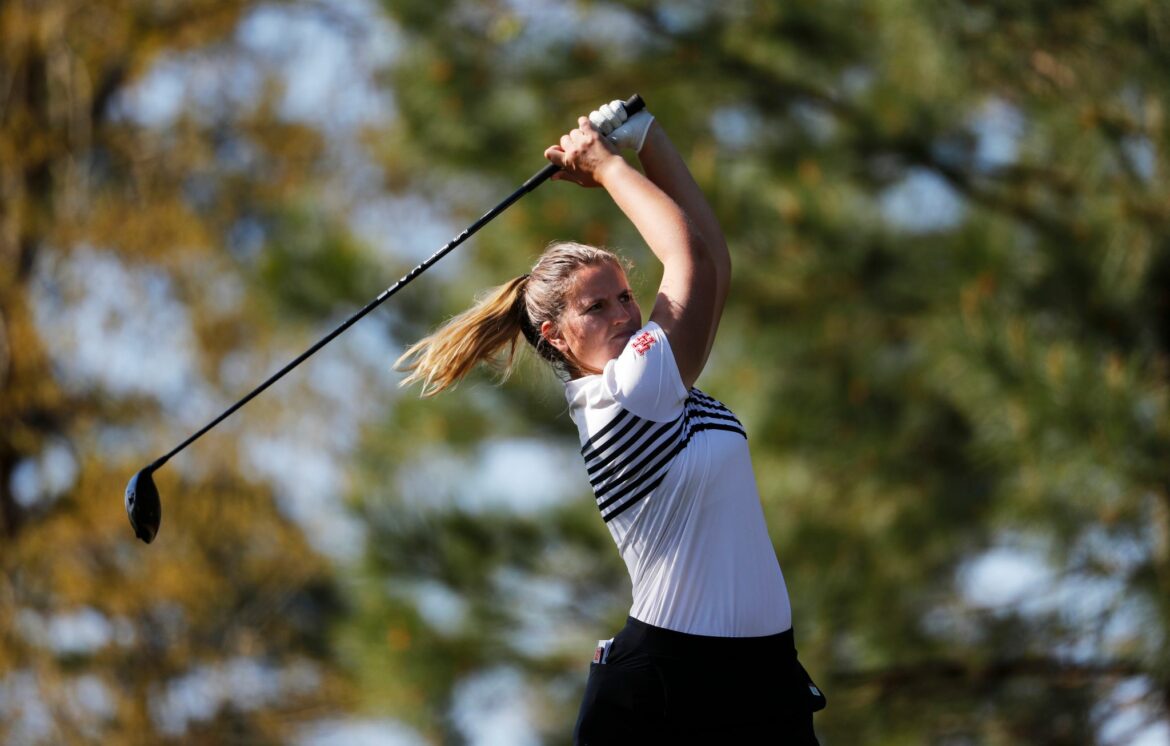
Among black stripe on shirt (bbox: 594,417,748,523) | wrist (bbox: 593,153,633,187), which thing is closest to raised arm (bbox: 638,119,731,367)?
wrist (bbox: 593,153,633,187)

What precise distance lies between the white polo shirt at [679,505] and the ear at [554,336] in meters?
0.15

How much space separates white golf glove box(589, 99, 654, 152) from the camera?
2.79m

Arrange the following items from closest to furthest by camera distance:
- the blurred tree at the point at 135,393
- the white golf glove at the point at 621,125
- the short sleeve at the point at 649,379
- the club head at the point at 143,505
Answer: the short sleeve at the point at 649,379 < the white golf glove at the point at 621,125 < the club head at the point at 143,505 < the blurred tree at the point at 135,393

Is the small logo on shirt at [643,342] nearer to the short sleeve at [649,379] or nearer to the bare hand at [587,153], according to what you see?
the short sleeve at [649,379]

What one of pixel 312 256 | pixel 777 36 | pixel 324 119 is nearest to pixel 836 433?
pixel 777 36

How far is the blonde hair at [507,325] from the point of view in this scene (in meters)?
2.72

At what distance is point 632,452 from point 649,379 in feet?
0.45

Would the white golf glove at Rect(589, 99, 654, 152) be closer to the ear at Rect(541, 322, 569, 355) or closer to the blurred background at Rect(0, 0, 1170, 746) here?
the ear at Rect(541, 322, 569, 355)

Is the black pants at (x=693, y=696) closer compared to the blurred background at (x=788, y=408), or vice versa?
the black pants at (x=693, y=696)

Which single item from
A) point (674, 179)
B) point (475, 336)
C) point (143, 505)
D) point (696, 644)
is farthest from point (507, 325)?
point (143, 505)

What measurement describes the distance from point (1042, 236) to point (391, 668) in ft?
10.8

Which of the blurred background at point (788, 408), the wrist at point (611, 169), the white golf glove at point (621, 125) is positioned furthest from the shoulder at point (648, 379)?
the blurred background at point (788, 408)

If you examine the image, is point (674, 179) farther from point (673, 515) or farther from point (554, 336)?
point (673, 515)

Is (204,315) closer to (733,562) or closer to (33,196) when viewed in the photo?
(33,196)
